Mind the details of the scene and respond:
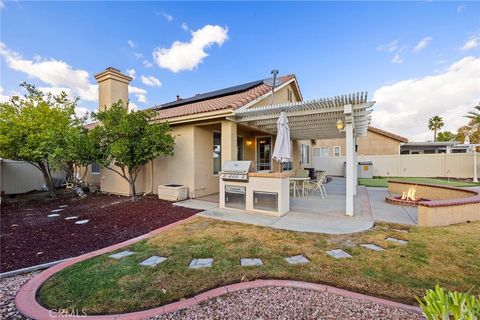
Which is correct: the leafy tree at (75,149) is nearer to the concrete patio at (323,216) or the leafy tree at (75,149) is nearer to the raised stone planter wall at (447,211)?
the concrete patio at (323,216)

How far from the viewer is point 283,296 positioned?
8.26ft

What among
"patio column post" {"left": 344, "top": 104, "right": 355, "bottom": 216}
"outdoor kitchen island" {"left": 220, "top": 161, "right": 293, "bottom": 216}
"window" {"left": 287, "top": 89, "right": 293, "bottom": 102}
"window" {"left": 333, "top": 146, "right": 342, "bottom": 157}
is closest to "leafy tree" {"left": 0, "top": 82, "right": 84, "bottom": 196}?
"outdoor kitchen island" {"left": 220, "top": 161, "right": 293, "bottom": 216}

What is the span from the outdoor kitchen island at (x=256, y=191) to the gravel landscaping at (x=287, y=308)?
3.62 meters

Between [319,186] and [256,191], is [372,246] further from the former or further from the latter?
[319,186]

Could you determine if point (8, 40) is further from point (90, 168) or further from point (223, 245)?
point (223, 245)

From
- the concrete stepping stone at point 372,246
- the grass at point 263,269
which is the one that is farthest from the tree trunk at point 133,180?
the concrete stepping stone at point 372,246

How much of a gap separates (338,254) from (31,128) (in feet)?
38.2

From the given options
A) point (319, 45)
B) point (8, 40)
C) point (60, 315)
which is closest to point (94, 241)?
point (60, 315)

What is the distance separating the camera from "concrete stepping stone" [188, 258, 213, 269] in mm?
3226

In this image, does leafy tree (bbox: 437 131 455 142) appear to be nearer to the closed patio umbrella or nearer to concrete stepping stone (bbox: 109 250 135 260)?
the closed patio umbrella

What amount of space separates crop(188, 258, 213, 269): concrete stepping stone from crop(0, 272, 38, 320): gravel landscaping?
1874 mm

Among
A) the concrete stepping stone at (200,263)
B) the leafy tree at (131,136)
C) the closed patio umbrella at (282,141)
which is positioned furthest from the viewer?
the leafy tree at (131,136)

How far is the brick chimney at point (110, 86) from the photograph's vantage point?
31.5ft

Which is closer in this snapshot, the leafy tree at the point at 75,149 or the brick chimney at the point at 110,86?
the leafy tree at the point at 75,149
